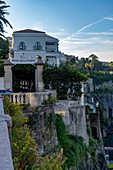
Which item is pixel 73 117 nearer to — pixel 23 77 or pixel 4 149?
pixel 23 77

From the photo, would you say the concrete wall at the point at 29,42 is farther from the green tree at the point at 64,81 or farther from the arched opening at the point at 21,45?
the green tree at the point at 64,81

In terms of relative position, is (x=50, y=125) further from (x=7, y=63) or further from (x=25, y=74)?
(x=25, y=74)

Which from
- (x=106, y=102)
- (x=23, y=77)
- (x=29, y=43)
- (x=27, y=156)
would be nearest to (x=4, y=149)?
(x=27, y=156)

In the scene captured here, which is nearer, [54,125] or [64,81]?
[54,125]

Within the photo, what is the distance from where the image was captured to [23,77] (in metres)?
29.1

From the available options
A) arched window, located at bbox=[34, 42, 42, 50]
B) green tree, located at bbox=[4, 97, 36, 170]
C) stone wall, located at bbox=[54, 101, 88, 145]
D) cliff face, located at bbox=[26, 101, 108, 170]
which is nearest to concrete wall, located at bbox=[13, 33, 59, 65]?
arched window, located at bbox=[34, 42, 42, 50]

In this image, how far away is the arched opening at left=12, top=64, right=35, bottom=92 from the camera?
27.1 meters

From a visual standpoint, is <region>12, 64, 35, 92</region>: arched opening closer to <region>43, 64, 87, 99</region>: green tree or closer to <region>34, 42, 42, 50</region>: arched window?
<region>43, 64, 87, 99</region>: green tree

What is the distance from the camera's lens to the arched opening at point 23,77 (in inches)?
1066

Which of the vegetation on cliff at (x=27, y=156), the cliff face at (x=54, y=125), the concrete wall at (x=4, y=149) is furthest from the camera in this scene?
the cliff face at (x=54, y=125)

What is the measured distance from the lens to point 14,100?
12.1m

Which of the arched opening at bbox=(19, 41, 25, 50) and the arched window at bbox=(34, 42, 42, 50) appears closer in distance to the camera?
the arched opening at bbox=(19, 41, 25, 50)

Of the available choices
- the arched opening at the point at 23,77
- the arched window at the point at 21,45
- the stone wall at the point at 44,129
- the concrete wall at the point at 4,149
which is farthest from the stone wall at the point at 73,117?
the arched window at the point at 21,45

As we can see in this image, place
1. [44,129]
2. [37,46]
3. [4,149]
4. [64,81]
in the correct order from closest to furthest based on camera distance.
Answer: [4,149] < [44,129] < [64,81] < [37,46]
